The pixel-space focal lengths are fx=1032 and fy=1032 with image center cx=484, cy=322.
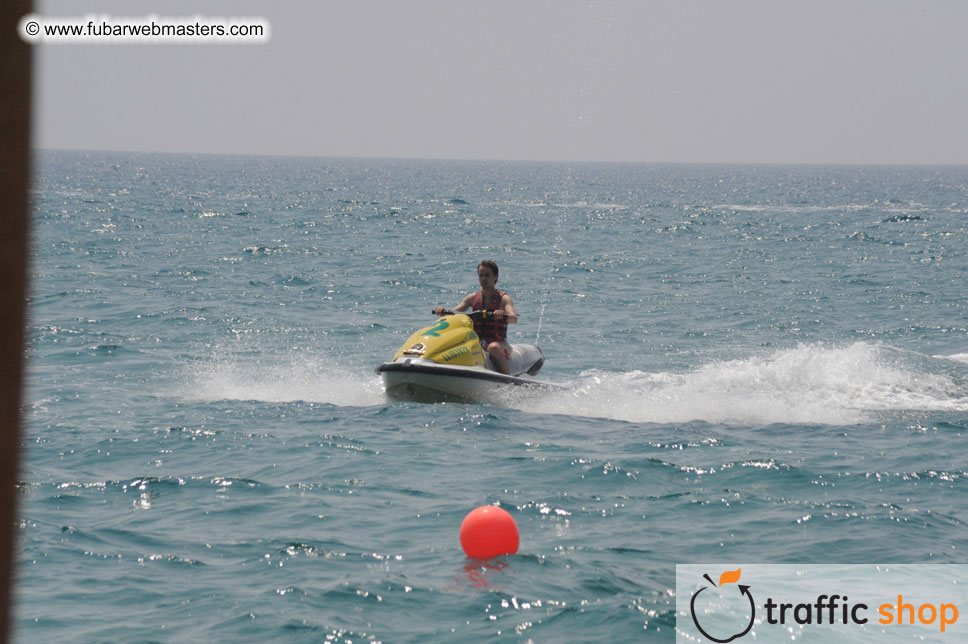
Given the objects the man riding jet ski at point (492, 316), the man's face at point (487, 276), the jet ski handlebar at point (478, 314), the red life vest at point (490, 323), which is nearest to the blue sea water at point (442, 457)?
the man riding jet ski at point (492, 316)

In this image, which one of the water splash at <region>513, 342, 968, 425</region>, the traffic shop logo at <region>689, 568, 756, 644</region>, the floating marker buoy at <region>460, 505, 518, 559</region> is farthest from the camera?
the water splash at <region>513, 342, 968, 425</region>

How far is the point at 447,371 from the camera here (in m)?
10.3

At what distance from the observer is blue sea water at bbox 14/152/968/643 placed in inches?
216

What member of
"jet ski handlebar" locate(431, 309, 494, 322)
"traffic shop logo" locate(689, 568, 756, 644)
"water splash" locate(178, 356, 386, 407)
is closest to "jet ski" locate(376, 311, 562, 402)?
"jet ski handlebar" locate(431, 309, 494, 322)

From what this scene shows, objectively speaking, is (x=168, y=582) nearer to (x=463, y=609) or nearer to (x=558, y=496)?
(x=463, y=609)

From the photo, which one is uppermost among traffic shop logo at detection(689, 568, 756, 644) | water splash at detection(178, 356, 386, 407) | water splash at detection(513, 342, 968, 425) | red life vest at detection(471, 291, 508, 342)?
red life vest at detection(471, 291, 508, 342)

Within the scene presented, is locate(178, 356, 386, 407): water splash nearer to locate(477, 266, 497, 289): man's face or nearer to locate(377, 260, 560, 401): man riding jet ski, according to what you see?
locate(377, 260, 560, 401): man riding jet ski

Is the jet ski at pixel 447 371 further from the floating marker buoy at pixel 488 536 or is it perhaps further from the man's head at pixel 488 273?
the floating marker buoy at pixel 488 536

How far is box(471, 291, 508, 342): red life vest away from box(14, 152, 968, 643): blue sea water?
2.89 feet

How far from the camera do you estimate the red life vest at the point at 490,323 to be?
11.1 metres

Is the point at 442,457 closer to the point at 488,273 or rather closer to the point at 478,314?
the point at 478,314

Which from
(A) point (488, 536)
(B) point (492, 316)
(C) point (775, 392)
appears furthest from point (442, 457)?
(C) point (775, 392)

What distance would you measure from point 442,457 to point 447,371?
1.80 m

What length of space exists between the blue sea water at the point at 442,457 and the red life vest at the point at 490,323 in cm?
88
